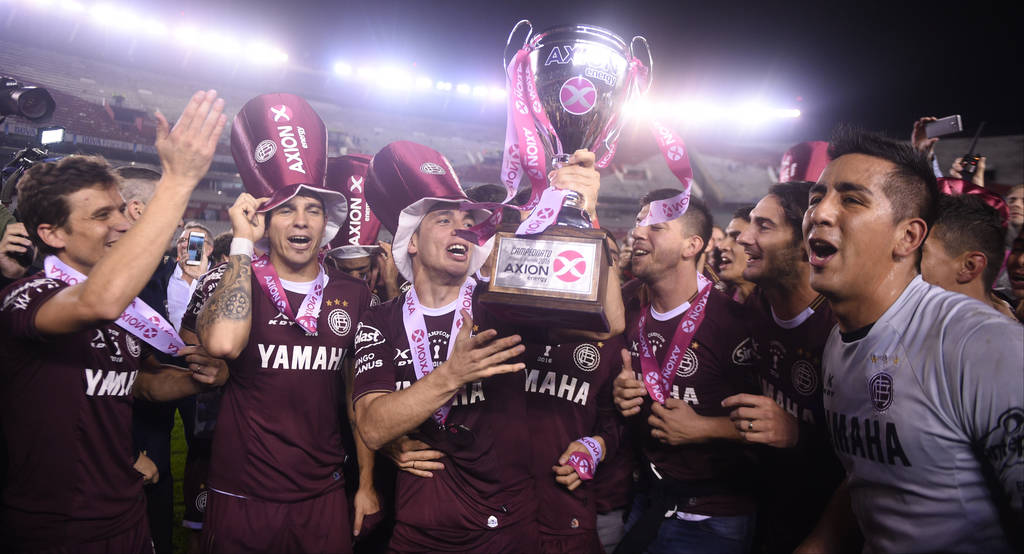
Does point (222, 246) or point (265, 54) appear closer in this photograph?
point (222, 246)

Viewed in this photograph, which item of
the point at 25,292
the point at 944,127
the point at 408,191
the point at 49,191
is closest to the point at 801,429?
the point at 944,127

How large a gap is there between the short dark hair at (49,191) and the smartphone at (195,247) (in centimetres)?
253

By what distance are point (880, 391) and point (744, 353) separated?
3.57 feet

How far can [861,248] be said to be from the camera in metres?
1.62

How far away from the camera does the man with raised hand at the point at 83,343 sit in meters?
1.70

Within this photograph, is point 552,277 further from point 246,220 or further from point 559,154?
point 246,220

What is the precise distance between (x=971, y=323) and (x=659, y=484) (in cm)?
158

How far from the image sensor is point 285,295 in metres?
Answer: 2.55

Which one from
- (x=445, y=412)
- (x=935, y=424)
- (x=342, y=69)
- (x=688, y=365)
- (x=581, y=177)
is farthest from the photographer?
(x=342, y=69)

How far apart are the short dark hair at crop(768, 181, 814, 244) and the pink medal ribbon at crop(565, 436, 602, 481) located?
1.51 m

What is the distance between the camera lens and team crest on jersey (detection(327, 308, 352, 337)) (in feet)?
8.53

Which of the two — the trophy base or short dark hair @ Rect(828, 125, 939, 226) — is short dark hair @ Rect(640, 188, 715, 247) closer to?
short dark hair @ Rect(828, 125, 939, 226)

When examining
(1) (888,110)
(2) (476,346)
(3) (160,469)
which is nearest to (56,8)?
(3) (160,469)

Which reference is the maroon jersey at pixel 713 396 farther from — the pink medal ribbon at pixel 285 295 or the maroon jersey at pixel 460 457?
the pink medal ribbon at pixel 285 295
